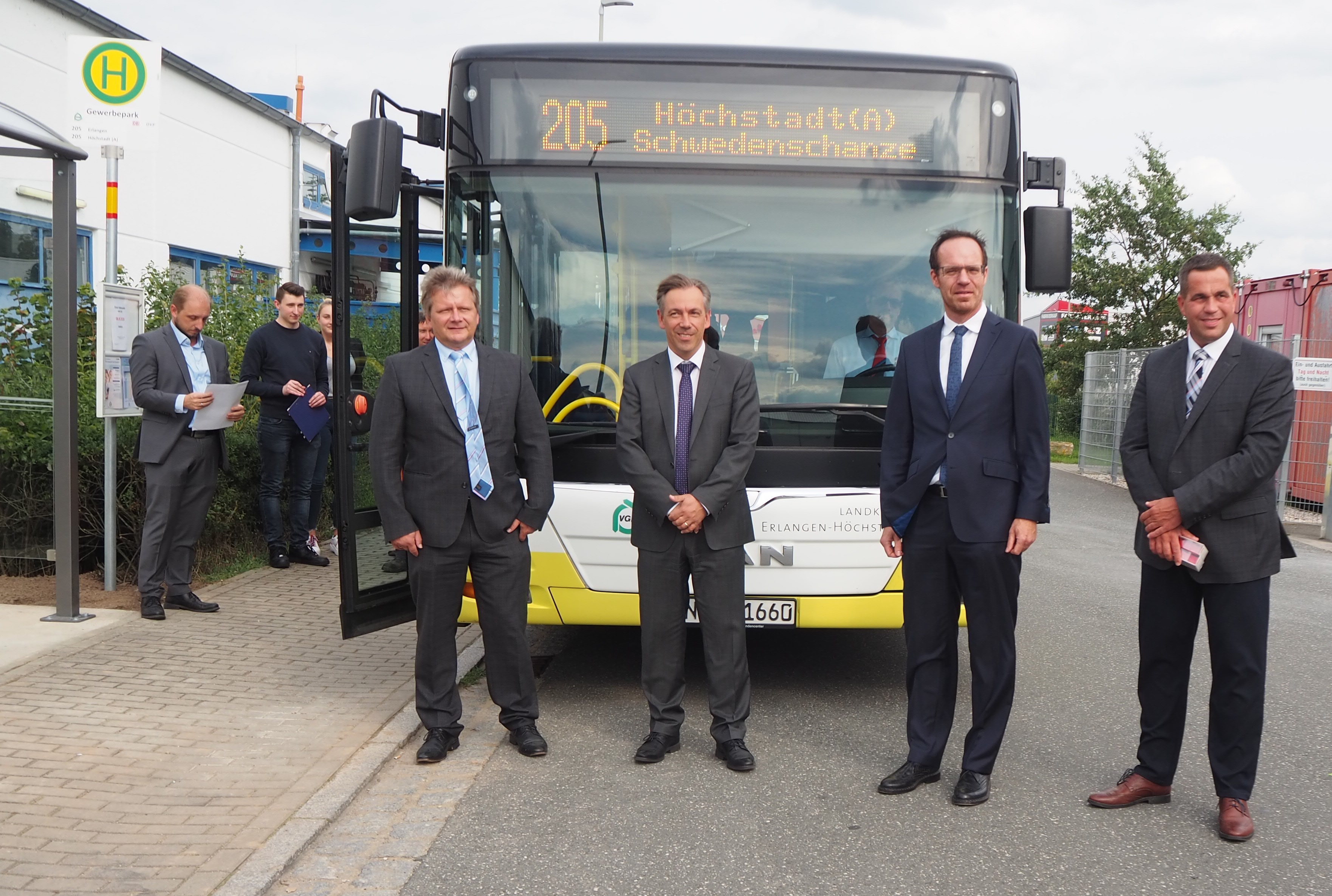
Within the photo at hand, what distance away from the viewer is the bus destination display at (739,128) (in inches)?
229

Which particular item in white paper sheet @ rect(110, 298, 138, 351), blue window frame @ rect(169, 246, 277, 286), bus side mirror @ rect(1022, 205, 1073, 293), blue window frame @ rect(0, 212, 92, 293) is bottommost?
white paper sheet @ rect(110, 298, 138, 351)

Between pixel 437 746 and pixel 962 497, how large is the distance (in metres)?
2.27

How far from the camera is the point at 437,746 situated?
199 inches

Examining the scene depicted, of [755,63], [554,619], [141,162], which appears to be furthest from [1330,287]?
[141,162]

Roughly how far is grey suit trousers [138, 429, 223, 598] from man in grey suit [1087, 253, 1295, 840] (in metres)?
5.38

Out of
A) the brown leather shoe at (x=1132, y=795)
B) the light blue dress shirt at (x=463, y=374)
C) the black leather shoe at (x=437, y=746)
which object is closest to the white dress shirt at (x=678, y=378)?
the light blue dress shirt at (x=463, y=374)

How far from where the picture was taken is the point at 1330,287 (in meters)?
14.4

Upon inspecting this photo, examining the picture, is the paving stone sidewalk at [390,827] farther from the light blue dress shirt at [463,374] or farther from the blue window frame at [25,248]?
the blue window frame at [25,248]

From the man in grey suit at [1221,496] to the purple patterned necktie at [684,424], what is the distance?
1.62 meters

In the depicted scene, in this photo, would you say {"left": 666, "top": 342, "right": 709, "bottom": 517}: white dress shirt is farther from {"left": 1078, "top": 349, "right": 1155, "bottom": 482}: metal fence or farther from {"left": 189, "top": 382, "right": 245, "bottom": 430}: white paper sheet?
{"left": 1078, "top": 349, "right": 1155, "bottom": 482}: metal fence

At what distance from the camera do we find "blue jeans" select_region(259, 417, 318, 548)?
8.92m

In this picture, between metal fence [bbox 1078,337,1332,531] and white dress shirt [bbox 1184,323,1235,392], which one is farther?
metal fence [bbox 1078,337,1332,531]

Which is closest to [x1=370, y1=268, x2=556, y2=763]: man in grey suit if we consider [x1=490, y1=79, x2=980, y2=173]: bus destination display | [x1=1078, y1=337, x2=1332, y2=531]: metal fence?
[x1=490, y1=79, x2=980, y2=173]: bus destination display

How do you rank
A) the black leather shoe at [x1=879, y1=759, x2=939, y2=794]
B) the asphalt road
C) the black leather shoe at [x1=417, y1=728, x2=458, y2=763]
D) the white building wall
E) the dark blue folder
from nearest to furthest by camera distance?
the asphalt road
the black leather shoe at [x1=879, y1=759, x2=939, y2=794]
the black leather shoe at [x1=417, y1=728, x2=458, y2=763]
the dark blue folder
the white building wall
